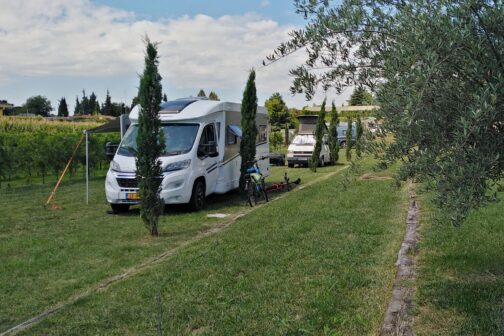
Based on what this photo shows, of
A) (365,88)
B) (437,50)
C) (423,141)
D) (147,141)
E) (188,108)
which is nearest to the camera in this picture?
(437,50)

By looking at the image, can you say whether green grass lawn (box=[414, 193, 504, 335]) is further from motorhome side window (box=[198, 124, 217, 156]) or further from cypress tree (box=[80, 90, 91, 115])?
cypress tree (box=[80, 90, 91, 115])

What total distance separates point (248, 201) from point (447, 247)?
20.0 feet

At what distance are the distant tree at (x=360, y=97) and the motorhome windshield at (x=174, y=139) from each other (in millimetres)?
7230

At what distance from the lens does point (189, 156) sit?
1089 centimetres

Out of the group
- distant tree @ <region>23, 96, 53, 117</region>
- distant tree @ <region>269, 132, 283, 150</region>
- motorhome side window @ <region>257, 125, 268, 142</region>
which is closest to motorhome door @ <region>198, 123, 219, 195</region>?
motorhome side window @ <region>257, 125, 268, 142</region>

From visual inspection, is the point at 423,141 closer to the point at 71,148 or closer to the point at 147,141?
the point at 147,141

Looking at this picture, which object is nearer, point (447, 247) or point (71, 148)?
point (447, 247)

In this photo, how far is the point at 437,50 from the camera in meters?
2.65

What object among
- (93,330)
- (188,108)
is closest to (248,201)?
(188,108)

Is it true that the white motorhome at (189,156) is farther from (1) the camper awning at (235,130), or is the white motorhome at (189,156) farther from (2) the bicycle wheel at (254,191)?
(2) the bicycle wheel at (254,191)

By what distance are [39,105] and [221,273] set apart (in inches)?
3667

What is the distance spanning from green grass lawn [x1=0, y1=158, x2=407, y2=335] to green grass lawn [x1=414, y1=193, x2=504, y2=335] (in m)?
0.40

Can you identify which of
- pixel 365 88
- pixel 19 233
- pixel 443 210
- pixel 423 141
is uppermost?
pixel 365 88

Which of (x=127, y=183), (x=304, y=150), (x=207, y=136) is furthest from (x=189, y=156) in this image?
(x=304, y=150)
